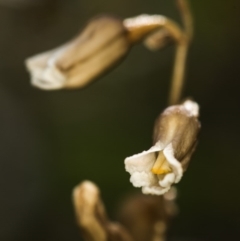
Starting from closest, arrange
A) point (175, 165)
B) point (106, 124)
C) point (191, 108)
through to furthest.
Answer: point (175, 165) < point (191, 108) < point (106, 124)

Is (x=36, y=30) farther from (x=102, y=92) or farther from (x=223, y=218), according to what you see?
(x=223, y=218)

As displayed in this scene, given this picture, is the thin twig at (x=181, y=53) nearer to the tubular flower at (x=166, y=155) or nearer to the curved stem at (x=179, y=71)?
the curved stem at (x=179, y=71)

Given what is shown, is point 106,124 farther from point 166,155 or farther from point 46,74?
point 166,155

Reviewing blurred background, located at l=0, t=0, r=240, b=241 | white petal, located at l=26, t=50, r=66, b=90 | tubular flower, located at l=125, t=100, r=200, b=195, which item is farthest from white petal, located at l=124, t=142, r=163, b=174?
blurred background, located at l=0, t=0, r=240, b=241

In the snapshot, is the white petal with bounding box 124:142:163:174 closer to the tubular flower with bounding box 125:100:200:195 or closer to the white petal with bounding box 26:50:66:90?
the tubular flower with bounding box 125:100:200:195

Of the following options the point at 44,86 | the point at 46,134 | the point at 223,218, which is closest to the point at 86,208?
the point at 44,86

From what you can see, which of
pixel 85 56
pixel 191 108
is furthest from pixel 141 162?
pixel 85 56
